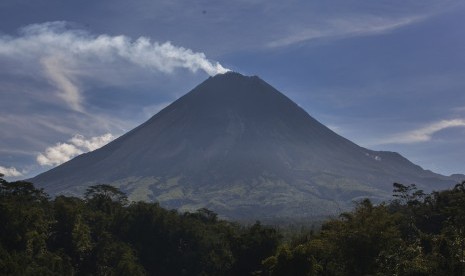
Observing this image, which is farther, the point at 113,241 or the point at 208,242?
the point at 208,242

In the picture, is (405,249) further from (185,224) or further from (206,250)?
(185,224)

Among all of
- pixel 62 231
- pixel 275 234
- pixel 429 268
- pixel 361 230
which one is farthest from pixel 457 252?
pixel 62 231

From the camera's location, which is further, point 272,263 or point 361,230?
point 272,263

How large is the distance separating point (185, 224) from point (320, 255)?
1199 inches

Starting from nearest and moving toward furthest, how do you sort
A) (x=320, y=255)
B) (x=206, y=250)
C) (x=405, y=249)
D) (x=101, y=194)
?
(x=405, y=249), (x=320, y=255), (x=206, y=250), (x=101, y=194)

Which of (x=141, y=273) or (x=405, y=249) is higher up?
(x=405, y=249)

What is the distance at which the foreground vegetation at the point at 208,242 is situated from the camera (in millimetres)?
30828

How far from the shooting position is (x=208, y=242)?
6116 centimetres

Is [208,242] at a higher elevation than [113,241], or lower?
lower

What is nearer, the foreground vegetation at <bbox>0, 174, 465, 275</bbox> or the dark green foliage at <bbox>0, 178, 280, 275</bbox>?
the foreground vegetation at <bbox>0, 174, 465, 275</bbox>

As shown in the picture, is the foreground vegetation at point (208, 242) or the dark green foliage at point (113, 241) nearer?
the foreground vegetation at point (208, 242)

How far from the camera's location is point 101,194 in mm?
76562

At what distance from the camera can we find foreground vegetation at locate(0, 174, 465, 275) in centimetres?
3083

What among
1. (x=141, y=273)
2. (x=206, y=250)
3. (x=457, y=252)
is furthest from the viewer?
(x=206, y=250)
